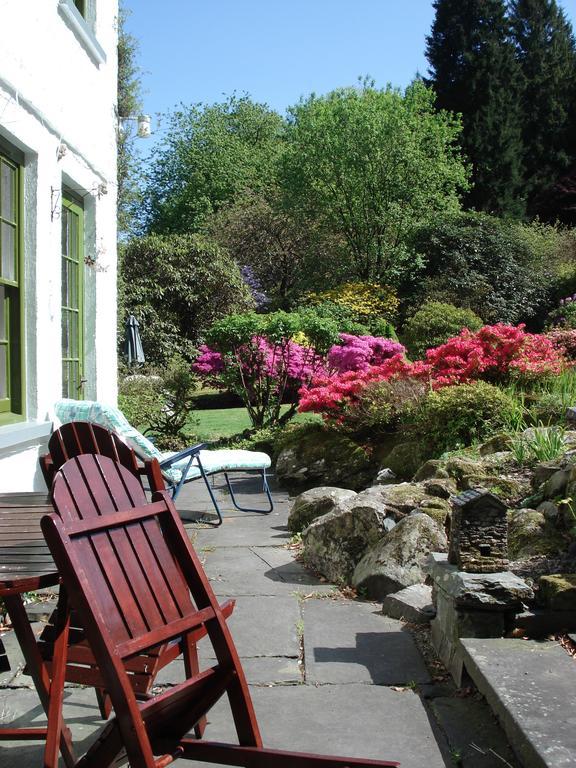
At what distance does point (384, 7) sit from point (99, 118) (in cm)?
772

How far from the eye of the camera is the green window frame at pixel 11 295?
5543 mm

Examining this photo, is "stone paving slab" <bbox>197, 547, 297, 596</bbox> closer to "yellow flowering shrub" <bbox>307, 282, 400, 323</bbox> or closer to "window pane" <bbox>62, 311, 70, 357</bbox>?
"window pane" <bbox>62, 311, 70, 357</bbox>

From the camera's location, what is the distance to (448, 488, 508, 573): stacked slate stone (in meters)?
3.88

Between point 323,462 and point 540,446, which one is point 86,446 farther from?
point 323,462

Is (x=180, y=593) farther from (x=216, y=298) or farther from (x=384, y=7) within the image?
(x=216, y=298)

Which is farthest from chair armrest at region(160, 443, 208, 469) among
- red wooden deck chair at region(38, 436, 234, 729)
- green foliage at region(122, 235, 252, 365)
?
green foliage at region(122, 235, 252, 365)

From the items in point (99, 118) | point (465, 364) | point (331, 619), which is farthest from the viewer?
point (465, 364)

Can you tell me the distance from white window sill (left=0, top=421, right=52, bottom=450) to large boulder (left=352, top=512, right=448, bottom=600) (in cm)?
222

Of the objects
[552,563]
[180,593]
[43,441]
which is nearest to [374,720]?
[180,593]

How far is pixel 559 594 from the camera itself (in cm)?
372

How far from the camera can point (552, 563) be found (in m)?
4.48

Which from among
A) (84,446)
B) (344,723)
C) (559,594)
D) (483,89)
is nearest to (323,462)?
(559,594)

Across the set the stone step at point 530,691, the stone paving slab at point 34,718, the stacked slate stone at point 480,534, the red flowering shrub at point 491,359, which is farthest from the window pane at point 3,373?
the red flowering shrub at point 491,359

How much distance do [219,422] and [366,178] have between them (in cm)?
1164
